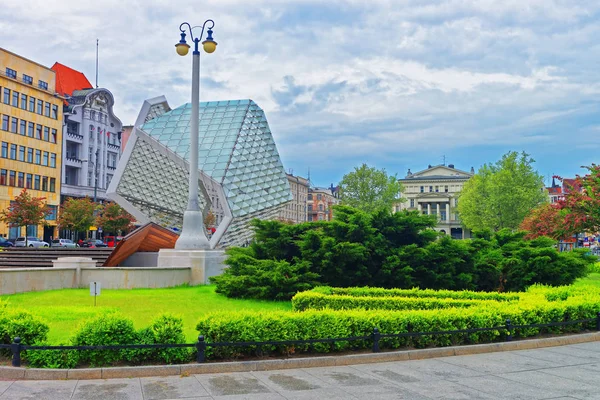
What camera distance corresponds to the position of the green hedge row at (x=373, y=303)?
15.3m

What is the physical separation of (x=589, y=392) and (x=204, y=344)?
20.2 ft

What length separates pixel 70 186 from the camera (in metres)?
78.6

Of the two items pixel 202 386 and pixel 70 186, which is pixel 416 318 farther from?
pixel 70 186

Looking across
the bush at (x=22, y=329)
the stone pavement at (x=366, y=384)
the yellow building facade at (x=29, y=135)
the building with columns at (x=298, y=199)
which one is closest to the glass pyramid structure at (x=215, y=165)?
the yellow building facade at (x=29, y=135)

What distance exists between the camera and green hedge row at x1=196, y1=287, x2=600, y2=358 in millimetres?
10578

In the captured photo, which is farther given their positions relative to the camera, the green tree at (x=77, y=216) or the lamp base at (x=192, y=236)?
the green tree at (x=77, y=216)

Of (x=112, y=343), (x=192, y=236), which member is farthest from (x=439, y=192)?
(x=112, y=343)

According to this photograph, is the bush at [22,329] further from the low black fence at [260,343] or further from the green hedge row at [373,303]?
the green hedge row at [373,303]

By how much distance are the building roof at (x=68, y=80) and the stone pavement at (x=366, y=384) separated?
83.0 metres

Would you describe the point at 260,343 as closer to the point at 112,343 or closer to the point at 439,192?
the point at 112,343

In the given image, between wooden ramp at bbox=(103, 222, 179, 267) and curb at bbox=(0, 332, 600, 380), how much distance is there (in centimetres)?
1806

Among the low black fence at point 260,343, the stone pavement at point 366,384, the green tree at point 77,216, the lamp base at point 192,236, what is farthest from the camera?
the green tree at point 77,216

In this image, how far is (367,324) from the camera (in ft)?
37.8

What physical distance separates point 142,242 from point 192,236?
516 centimetres
